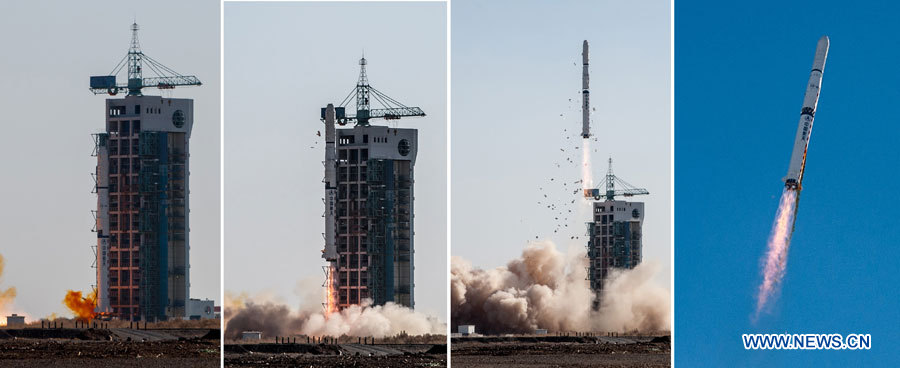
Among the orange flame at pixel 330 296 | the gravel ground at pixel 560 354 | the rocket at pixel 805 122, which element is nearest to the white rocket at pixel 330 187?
the orange flame at pixel 330 296

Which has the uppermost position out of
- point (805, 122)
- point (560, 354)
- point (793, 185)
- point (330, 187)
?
point (805, 122)

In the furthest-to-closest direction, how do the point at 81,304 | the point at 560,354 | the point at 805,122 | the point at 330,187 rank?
the point at 81,304, the point at 560,354, the point at 330,187, the point at 805,122

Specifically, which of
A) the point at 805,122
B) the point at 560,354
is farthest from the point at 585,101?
the point at 805,122

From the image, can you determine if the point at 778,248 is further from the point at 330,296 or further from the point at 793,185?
the point at 330,296

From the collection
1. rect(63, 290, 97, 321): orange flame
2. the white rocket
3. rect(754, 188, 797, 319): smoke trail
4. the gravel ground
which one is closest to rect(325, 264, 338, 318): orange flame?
the white rocket

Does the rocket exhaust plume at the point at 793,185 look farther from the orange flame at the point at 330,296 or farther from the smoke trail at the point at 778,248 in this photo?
the orange flame at the point at 330,296

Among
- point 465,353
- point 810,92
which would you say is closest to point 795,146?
point 810,92
